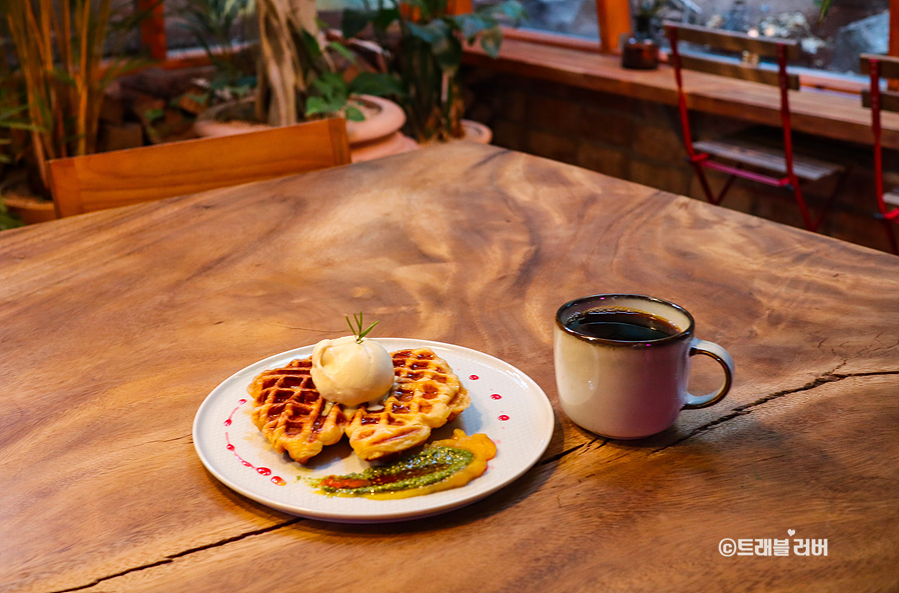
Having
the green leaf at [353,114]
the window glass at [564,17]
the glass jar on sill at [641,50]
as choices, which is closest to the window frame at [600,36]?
the window glass at [564,17]

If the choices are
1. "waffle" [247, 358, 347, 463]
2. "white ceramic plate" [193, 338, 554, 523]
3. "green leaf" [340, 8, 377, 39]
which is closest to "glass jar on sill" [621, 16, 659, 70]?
"green leaf" [340, 8, 377, 39]

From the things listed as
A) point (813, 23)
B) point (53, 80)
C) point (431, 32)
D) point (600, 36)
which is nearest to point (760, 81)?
point (813, 23)

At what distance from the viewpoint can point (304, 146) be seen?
1591 millimetres

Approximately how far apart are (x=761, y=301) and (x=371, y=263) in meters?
0.53

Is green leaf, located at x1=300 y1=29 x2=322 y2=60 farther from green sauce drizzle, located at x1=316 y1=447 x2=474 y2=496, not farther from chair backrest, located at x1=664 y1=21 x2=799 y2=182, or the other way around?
green sauce drizzle, located at x1=316 y1=447 x2=474 y2=496

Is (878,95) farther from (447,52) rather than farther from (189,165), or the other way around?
(189,165)

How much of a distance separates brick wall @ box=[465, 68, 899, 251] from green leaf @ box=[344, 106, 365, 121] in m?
1.36

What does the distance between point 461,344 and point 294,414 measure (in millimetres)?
251

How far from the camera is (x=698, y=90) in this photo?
10.4ft

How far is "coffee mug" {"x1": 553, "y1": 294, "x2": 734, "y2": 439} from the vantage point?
0.67 metres

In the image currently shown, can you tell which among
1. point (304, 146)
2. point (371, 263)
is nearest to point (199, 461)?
point (371, 263)

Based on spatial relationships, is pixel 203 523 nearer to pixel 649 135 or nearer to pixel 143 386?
pixel 143 386

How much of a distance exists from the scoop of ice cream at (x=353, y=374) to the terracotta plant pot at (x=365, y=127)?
226cm

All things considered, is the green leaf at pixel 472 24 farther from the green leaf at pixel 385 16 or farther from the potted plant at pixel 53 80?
the potted plant at pixel 53 80
